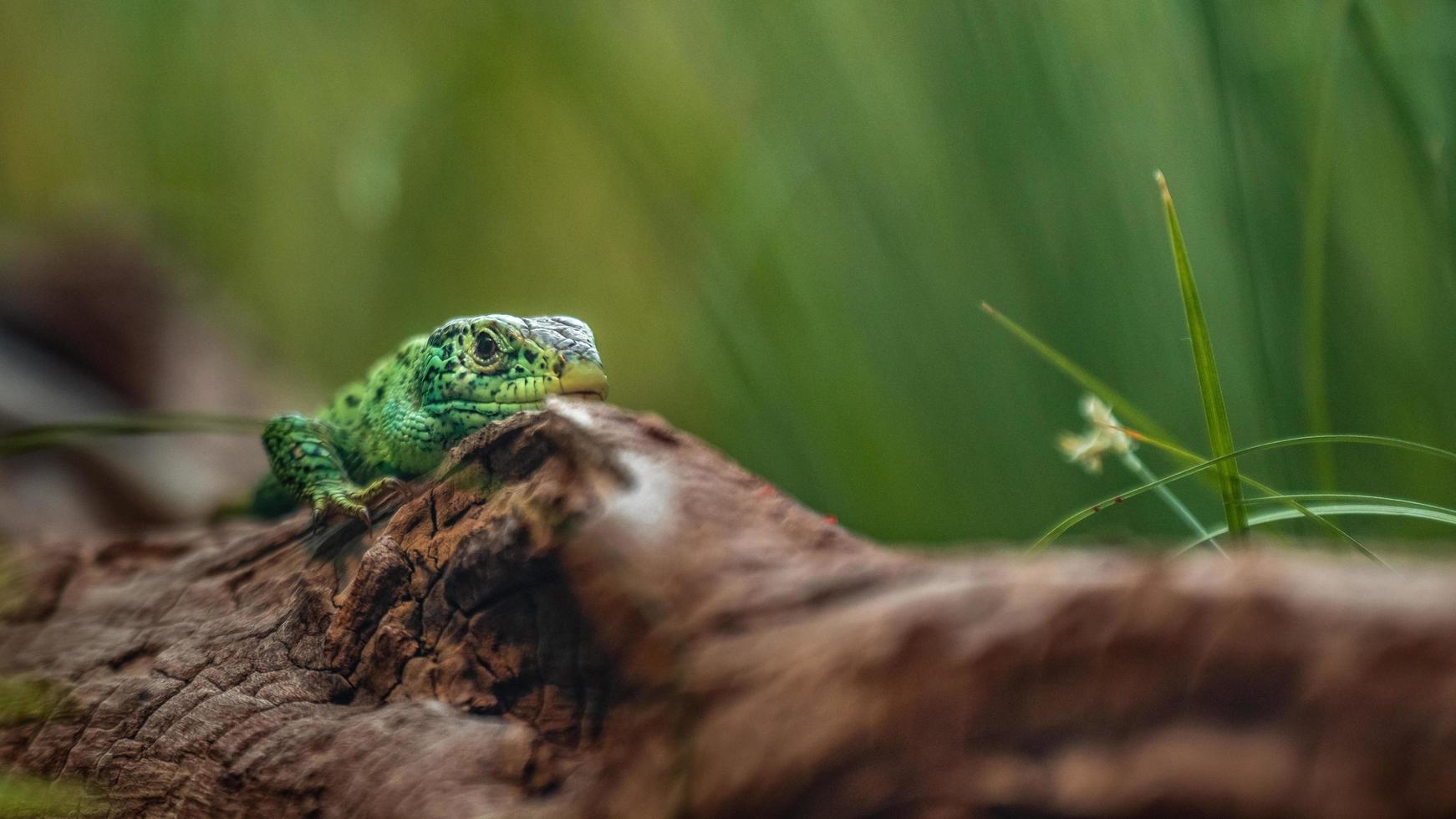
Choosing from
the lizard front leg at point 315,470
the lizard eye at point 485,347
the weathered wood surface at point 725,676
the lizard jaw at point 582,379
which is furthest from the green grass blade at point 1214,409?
the lizard front leg at point 315,470

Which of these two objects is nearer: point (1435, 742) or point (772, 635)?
point (1435, 742)

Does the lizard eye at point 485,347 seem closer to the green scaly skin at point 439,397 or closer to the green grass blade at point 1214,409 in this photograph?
the green scaly skin at point 439,397

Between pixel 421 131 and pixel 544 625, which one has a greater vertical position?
pixel 421 131

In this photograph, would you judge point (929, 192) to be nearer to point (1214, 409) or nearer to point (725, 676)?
point (1214, 409)

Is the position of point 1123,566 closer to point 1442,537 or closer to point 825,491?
point 1442,537

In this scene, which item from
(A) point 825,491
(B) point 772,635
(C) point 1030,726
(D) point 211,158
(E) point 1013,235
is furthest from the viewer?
(D) point 211,158

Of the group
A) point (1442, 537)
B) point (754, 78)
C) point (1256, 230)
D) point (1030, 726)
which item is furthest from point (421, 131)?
point (1030, 726)

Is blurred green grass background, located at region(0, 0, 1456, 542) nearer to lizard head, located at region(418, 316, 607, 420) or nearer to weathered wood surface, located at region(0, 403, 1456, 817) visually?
lizard head, located at region(418, 316, 607, 420)
